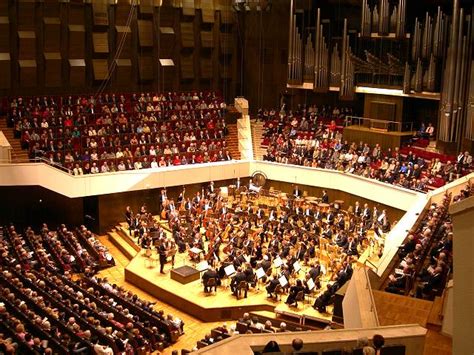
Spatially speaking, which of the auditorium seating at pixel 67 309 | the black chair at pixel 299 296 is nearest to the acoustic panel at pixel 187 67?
the auditorium seating at pixel 67 309

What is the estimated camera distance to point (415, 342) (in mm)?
5809

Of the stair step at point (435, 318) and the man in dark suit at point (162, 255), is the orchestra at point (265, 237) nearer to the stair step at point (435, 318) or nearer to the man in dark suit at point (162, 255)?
the man in dark suit at point (162, 255)

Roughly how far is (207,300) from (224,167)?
24.1 feet

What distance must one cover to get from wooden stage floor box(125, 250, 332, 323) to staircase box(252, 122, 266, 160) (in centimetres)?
746

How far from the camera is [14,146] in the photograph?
56.9 ft

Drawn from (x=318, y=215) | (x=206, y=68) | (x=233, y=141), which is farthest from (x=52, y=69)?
(x=318, y=215)

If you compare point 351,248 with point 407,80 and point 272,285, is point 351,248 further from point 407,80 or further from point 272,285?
point 407,80

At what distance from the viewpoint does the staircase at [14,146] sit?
16.8 m

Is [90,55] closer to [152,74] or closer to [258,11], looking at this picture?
[152,74]

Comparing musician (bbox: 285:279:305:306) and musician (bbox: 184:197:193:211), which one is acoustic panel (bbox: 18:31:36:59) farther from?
musician (bbox: 285:279:305:306)

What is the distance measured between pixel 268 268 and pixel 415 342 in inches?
284

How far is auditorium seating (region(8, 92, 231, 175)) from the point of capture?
17.3 metres

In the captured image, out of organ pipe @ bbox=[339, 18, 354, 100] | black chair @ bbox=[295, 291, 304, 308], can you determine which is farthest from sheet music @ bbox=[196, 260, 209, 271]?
organ pipe @ bbox=[339, 18, 354, 100]

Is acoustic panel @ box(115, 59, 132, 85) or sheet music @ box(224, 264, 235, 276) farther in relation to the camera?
acoustic panel @ box(115, 59, 132, 85)
